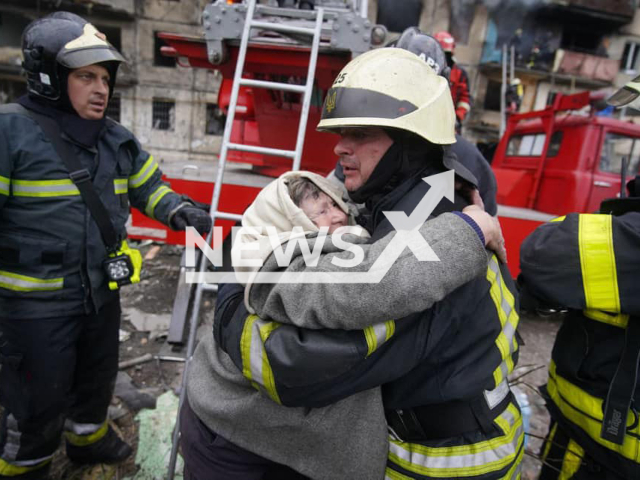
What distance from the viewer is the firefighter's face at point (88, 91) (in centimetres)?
200

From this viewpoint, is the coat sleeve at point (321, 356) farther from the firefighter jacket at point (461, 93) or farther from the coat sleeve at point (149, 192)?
the firefighter jacket at point (461, 93)

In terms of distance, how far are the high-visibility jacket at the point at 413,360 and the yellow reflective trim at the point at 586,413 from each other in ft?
1.22

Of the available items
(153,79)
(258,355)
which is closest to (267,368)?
(258,355)

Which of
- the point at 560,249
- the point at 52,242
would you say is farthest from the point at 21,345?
the point at 560,249

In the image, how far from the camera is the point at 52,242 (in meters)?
1.93

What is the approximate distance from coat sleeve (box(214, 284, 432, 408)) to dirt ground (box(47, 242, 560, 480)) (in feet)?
3.98

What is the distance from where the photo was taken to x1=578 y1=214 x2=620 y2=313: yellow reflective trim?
4.23 ft

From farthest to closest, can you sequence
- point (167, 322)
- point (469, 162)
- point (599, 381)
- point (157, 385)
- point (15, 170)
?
point (167, 322)
point (157, 385)
point (469, 162)
point (15, 170)
point (599, 381)

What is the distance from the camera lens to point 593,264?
1306 mm

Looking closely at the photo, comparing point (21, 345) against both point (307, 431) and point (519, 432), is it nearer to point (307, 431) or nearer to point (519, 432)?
point (307, 431)

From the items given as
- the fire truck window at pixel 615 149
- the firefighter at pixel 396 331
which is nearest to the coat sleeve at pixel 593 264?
the firefighter at pixel 396 331

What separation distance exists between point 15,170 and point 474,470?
7.18ft

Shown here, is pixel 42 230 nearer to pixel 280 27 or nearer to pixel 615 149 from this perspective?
pixel 280 27

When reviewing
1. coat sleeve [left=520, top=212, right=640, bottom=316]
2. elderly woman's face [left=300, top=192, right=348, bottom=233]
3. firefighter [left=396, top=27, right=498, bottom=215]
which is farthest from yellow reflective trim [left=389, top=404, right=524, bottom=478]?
firefighter [left=396, top=27, right=498, bottom=215]
